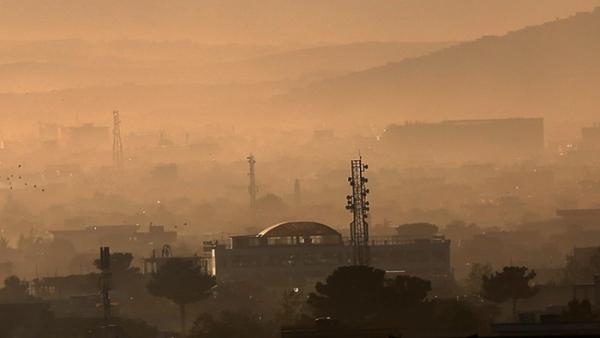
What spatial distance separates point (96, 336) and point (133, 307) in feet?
165

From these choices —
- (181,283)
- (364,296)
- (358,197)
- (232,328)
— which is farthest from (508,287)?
(181,283)

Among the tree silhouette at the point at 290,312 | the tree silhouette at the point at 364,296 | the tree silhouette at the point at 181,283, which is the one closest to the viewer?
the tree silhouette at the point at 364,296

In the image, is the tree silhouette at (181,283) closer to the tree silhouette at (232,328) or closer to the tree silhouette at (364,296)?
the tree silhouette at (232,328)

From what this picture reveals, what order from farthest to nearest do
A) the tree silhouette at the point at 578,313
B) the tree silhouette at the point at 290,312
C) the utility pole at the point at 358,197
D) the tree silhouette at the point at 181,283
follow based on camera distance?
the tree silhouette at the point at 181,283 → the utility pole at the point at 358,197 → the tree silhouette at the point at 290,312 → the tree silhouette at the point at 578,313

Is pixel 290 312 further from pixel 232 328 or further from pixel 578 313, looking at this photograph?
pixel 578 313

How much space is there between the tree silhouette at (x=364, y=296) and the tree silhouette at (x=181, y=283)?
43245mm

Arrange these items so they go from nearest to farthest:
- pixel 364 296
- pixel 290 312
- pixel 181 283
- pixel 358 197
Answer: pixel 364 296 → pixel 290 312 → pixel 358 197 → pixel 181 283

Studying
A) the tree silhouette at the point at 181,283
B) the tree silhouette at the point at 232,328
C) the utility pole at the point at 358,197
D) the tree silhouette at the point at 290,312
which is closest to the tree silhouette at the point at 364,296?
the tree silhouette at the point at 232,328

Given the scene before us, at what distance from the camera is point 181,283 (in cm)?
18750

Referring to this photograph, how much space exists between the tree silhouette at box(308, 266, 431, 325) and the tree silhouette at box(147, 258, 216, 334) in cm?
4325

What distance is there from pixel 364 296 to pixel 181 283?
4877cm

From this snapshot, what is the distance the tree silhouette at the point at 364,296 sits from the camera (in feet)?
451

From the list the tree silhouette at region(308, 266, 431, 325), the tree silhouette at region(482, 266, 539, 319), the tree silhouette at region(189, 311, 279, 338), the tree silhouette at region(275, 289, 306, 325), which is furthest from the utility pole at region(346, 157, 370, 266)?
the tree silhouette at region(308, 266, 431, 325)

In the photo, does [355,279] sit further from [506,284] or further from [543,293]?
[543,293]
